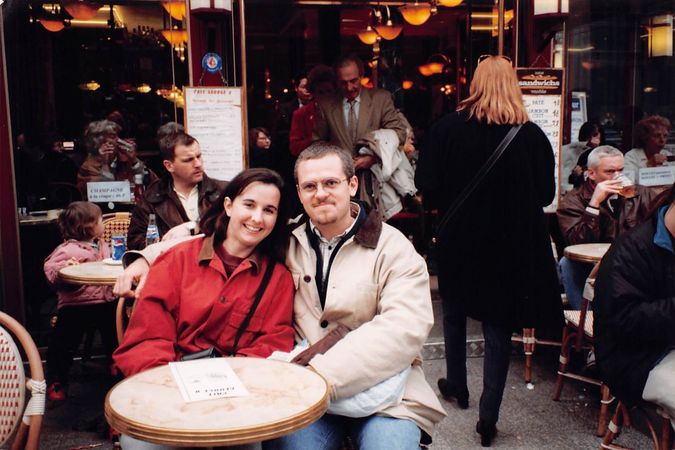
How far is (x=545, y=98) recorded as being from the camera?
5508 millimetres

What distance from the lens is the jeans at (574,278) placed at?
4.85m

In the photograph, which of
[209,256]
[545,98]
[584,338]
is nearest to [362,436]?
[209,256]

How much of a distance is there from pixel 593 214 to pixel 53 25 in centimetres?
422

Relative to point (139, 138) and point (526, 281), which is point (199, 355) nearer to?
point (526, 281)

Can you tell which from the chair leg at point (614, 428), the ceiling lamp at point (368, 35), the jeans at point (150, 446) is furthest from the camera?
the ceiling lamp at point (368, 35)

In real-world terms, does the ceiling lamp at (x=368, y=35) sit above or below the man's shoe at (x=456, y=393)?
above

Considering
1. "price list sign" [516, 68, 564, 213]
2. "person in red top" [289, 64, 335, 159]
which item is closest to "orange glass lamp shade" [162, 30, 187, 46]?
"person in red top" [289, 64, 335, 159]

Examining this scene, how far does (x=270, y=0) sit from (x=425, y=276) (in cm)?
614

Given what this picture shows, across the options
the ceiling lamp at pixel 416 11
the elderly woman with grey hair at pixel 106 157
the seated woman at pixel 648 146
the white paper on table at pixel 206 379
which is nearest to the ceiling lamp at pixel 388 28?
the ceiling lamp at pixel 416 11

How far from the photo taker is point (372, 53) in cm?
1016

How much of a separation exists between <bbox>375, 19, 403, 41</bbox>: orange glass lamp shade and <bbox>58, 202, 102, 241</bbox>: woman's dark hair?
5.39m

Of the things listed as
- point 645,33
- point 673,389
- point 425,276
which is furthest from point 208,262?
point 645,33

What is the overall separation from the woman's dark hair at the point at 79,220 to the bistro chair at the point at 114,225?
21.8 inches

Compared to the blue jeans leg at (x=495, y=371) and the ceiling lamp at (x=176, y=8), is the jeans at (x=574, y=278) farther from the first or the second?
the ceiling lamp at (x=176, y=8)
